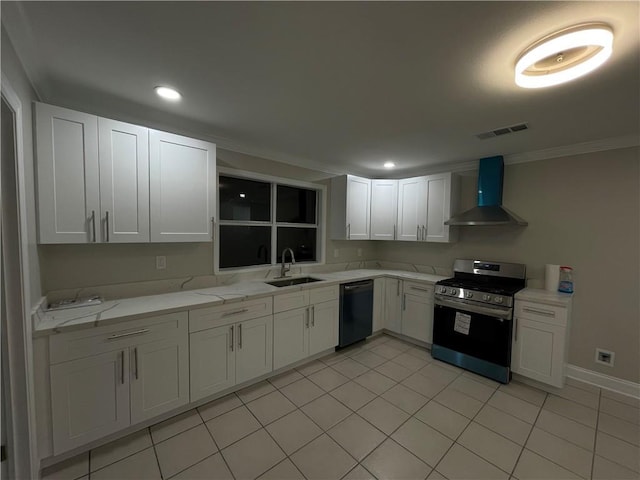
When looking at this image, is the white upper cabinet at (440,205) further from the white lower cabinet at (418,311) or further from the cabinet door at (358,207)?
the cabinet door at (358,207)

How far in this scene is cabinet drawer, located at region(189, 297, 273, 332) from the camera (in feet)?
7.03

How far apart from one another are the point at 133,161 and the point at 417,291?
3348 millimetres

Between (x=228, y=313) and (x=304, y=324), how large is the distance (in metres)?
0.91

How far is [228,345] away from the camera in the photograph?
233cm

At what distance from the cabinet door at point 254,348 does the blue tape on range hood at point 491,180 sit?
2.87m

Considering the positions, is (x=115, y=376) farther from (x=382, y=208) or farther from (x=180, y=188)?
(x=382, y=208)

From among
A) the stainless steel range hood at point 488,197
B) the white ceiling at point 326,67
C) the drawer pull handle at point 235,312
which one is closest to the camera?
the white ceiling at point 326,67

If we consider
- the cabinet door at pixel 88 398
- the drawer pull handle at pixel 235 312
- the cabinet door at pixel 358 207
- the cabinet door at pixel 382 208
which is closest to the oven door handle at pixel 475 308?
the cabinet door at pixel 382 208

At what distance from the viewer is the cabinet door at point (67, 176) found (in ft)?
5.65

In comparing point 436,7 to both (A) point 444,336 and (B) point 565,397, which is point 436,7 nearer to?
(A) point 444,336

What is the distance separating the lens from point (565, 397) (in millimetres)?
2506

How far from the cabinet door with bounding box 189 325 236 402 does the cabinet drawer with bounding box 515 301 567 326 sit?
2.81 metres

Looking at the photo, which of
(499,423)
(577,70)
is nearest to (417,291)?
(499,423)

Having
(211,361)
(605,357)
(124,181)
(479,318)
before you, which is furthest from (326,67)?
(605,357)
